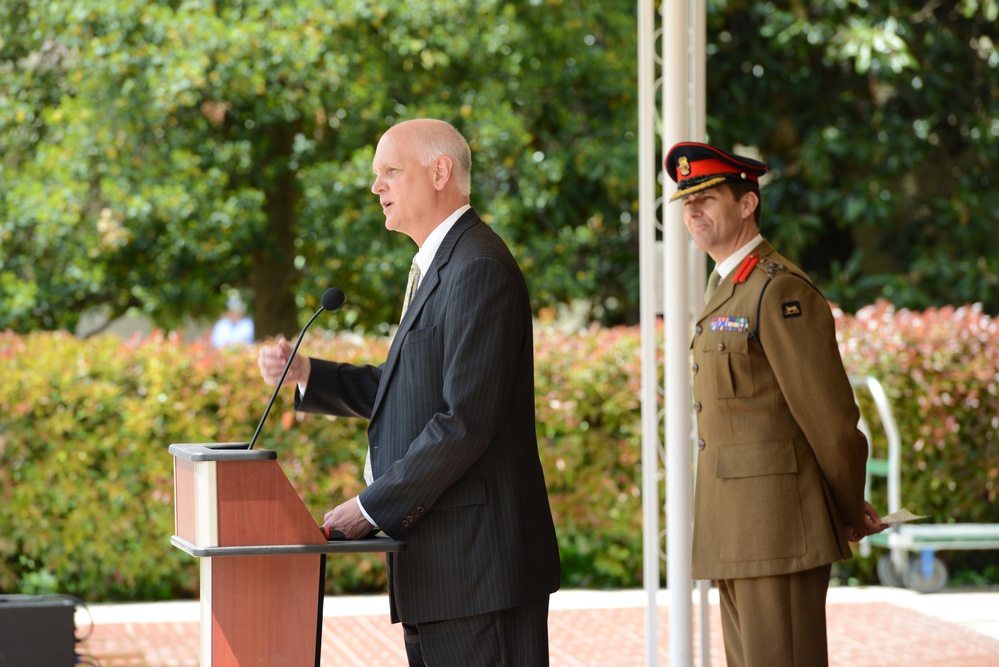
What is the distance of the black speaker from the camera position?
3379 mm

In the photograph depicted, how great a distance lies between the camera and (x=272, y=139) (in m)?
11.9

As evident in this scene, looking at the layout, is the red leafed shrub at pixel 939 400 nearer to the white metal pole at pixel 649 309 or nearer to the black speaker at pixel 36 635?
the white metal pole at pixel 649 309

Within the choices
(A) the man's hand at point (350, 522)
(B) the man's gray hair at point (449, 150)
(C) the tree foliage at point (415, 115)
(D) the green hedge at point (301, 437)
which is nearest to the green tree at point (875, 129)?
(C) the tree foliage at point (415, 115)

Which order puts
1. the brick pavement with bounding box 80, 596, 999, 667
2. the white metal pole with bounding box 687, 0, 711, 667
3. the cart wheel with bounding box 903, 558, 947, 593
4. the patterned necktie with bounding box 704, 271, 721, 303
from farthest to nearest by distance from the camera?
the cart wheel with bounding box 903, 558, 947, 593
the brick pavement with bounding box 80, 596, 999, 667
the white metal pole with bounding box 687, 0, 711, 667
the patterned necktie with bounding box 704, 271, 721, 303

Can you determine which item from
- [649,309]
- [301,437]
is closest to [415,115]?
[301,437]

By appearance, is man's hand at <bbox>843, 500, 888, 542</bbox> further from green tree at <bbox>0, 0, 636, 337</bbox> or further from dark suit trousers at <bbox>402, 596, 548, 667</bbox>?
green tree at <bbox>0, 0, 636, 337</bbox>

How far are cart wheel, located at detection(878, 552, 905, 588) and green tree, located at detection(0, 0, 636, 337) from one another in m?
4.45

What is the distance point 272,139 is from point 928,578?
691cm

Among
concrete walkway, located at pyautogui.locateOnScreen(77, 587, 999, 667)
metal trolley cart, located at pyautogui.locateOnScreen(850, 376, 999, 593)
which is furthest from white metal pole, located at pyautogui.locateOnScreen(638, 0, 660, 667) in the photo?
metal trolley cart, located at pyautogui.locateOnScreen(850, 376, 999, 593)

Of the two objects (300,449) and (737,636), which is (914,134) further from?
(737,636)

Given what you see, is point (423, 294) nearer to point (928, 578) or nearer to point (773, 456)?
point (773, 456)

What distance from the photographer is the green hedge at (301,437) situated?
7.59 meters

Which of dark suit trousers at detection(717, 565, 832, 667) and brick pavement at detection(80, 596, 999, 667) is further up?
dark suit trousers at detection(717, 565, 832, 667)

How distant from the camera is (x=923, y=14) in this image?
40.7ft
